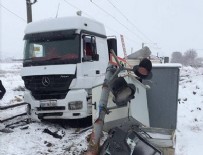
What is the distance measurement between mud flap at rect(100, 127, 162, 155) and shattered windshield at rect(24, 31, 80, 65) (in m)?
4.49

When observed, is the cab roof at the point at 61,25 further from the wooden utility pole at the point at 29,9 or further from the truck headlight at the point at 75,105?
the wooden utility pole at the point at 29,9

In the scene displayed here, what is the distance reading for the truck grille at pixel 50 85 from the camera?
9094 millimetres

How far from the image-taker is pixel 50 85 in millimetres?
9188

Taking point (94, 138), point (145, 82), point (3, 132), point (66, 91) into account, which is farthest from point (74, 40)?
point (94, 138)

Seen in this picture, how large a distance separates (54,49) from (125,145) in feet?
17.2

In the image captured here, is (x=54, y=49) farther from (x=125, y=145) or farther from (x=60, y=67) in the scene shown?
(x=125, y=145)

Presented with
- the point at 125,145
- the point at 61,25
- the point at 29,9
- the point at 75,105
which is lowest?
the point at 75,105

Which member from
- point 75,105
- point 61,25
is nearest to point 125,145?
point 75,105

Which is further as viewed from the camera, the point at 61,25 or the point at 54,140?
the point at 61,25

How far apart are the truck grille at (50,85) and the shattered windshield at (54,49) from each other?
434 mm

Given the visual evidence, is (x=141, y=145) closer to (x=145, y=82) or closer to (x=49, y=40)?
(x=145, y=82)

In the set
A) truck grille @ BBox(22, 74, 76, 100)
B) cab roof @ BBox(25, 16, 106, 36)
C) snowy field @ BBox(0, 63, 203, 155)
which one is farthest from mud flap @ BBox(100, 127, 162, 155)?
cab roof @ BBox(25, 16, 106, 36)

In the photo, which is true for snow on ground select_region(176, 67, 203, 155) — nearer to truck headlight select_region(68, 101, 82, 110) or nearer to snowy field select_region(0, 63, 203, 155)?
snowy field select_region(0, 63, 203, 155)

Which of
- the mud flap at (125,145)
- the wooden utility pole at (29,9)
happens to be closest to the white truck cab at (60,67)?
the mud flap at (125,145)
